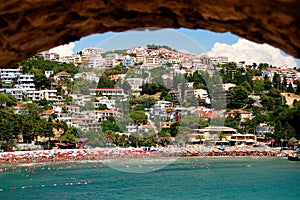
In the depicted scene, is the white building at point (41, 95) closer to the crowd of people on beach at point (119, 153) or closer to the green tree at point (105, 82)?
the green tree at point (105, 82)

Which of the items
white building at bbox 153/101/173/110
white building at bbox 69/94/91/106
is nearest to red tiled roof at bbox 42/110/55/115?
white building at bbox 69/94/91/106

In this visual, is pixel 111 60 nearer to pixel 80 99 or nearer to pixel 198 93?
pixel 80 99

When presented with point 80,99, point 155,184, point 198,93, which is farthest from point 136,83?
point 155,184

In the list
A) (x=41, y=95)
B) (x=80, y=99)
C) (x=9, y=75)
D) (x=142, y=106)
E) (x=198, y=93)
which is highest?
(x=9, y=75)

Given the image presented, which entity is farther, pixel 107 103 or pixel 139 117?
pixel 107 103

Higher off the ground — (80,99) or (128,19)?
(80,99)

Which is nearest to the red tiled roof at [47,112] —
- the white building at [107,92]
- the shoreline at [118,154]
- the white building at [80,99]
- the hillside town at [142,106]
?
the hillside town at [142,106]

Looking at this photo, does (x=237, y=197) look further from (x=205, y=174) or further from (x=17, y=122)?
(x=17, y=122)

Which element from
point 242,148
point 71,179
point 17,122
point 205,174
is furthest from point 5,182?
point 242,148
